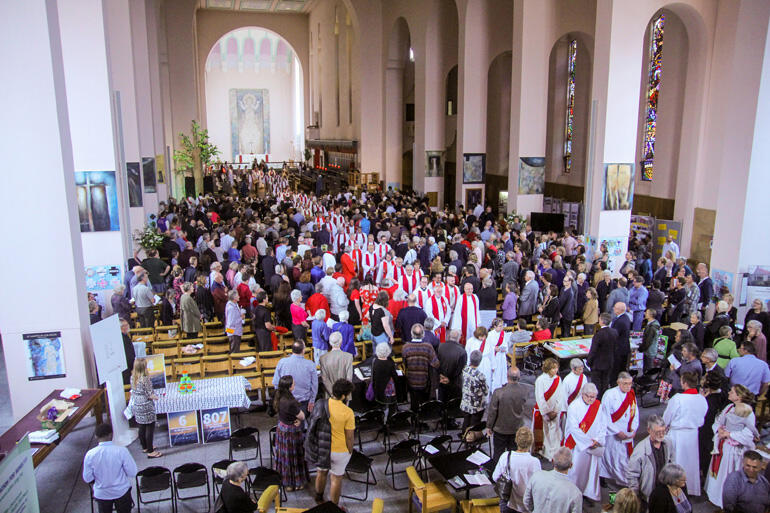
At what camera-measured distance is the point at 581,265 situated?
35.1ft

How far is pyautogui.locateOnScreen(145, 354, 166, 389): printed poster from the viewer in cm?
711

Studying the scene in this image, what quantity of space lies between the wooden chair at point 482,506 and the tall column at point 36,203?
5.26 m

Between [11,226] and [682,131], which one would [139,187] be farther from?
[682,131]

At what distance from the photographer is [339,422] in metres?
5.57

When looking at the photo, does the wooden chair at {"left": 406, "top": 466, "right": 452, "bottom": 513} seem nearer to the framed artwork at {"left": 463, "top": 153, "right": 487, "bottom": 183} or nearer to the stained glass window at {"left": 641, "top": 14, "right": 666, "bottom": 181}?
the stained glass window at {"left": 641, "top": 14, "right": 666, "bottom": 181}

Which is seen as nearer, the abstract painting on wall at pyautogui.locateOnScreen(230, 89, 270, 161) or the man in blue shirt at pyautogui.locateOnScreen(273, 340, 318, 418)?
the man in blue shirt at pyautogui.locateOnScreen(273, 340, 318, 418)

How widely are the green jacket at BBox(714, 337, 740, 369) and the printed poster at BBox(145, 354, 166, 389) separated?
281 inches

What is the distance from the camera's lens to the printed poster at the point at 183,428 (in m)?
7.01

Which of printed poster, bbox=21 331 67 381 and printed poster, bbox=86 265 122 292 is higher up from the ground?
printed poster, bbox=86 265 122 292

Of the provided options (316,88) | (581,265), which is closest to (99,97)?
(581,265)

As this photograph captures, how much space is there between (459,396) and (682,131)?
1227 centimetres

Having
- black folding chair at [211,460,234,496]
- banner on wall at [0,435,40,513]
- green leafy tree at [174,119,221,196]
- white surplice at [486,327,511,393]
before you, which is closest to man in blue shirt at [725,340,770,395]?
white surplice at [486,327,511,393]

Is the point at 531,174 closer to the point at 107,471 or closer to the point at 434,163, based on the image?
the point at 434,163

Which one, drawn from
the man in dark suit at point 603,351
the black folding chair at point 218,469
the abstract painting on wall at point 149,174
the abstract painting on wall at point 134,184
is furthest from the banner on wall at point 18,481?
the abstract painting on wall at point 149,174
